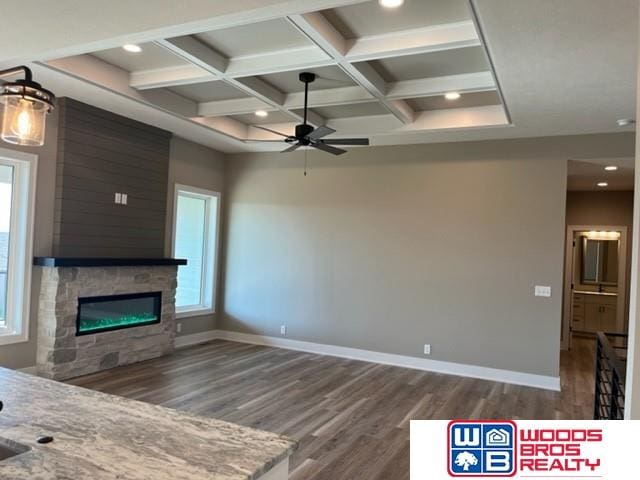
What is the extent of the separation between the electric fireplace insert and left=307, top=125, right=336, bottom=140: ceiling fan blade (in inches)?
120

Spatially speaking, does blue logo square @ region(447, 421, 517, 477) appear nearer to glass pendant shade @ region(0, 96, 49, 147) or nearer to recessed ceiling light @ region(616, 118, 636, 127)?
glass pendant shade @ region(0, 96, 49, 147)

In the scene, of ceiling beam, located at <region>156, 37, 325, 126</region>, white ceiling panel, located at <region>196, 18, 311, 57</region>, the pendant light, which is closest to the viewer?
the pendant light

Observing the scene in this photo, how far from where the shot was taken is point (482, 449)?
187cm

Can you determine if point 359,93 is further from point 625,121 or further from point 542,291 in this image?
point 542,291

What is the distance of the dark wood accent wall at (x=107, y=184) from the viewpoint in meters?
4.98

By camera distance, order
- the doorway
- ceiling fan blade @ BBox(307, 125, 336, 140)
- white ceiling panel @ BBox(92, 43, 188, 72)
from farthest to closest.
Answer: the doorway < ceiling fan blade @ BBox(307, 125, 336, 140) < white ceiling panel @ BBox(92, 43, 188, 72)

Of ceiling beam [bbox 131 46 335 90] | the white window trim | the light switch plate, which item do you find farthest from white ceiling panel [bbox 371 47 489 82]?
the white window trim

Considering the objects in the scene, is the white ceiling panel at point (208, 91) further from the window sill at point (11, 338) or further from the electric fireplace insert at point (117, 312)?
the window sill at point (11, 338)

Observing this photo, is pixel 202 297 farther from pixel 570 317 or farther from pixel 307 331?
pixel 570 317

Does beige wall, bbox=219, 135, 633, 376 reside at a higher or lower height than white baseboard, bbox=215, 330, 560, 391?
higher

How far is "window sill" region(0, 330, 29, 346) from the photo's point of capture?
4566mm

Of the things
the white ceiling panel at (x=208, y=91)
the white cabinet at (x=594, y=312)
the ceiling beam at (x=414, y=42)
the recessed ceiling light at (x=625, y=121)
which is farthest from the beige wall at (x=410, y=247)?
the white cabinet at (x=594, y=312)

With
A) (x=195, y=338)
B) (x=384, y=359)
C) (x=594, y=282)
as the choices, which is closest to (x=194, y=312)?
(x=195, y=338)

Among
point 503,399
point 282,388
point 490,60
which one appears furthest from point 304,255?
point 490,60
